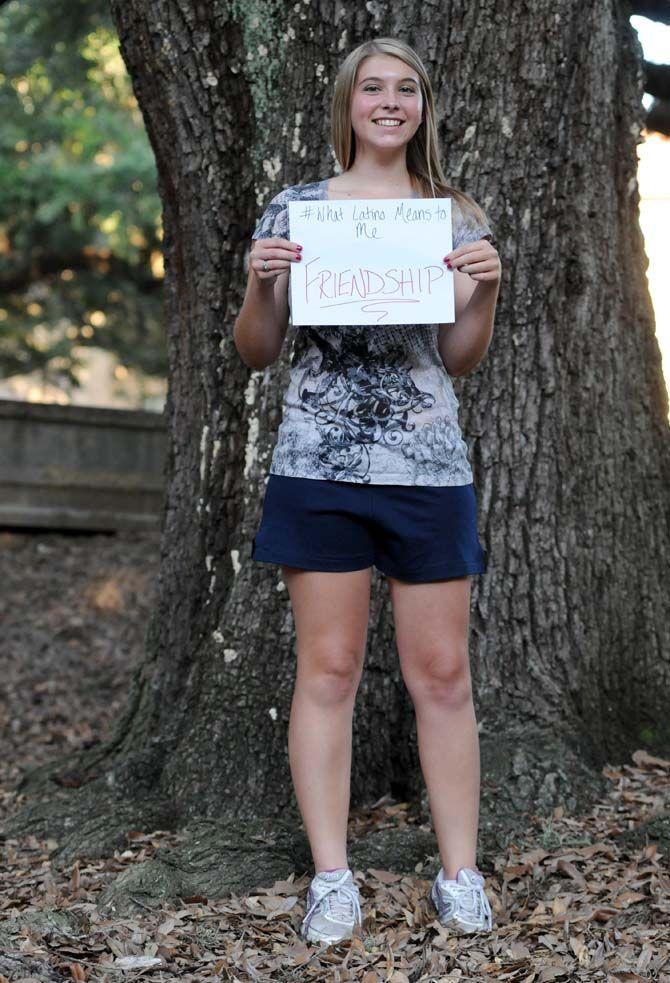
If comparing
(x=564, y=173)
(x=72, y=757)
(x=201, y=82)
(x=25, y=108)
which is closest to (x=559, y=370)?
(x=564, y=173)

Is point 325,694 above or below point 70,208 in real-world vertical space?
below

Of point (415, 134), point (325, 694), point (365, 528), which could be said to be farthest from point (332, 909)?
point (415, 134)

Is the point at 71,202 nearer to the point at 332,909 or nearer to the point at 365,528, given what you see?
the point at 365,528

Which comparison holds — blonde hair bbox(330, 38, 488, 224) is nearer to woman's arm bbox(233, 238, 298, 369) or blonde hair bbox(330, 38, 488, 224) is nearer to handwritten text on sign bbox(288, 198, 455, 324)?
handwritten text on sign bbox(288, 198, 455, 324)

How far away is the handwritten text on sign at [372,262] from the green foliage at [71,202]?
7.15m

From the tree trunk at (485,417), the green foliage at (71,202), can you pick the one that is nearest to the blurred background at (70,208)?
the green foliage at (71,202)

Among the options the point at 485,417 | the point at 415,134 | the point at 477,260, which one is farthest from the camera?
the point at 485,417

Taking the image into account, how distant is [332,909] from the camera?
2869 mm

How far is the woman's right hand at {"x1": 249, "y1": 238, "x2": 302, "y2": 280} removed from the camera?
277 centimetres

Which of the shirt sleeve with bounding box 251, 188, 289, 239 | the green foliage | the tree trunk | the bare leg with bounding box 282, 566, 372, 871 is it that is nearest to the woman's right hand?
the shirt sleeve with bounding box 251, 188, 289, 239

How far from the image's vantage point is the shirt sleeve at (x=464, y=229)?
115 inches

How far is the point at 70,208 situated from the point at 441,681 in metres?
10.0

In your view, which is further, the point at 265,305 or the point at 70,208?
the point at 70,208

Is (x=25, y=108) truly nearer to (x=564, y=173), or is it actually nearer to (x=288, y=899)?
(x=564, y=173)
